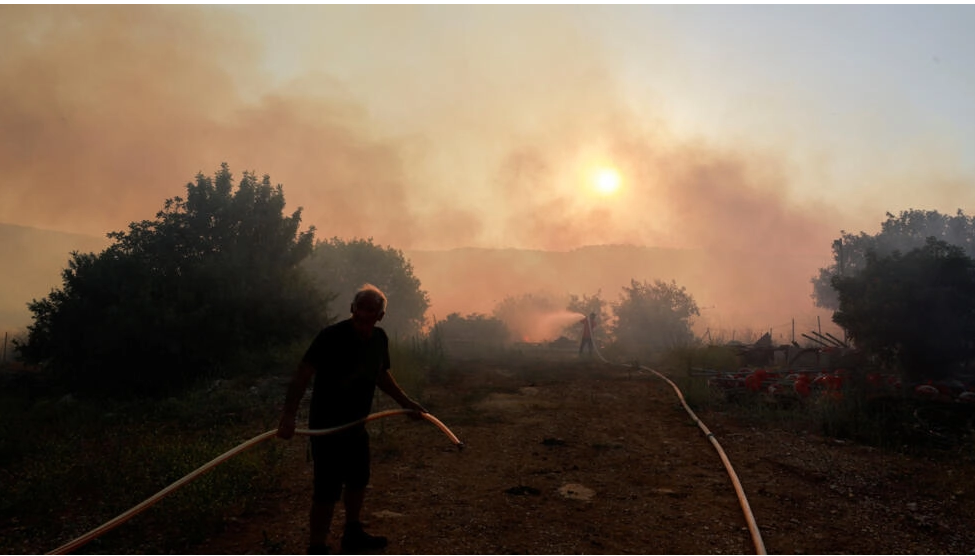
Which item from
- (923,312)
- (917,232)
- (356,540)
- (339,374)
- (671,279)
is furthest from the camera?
(671,279)

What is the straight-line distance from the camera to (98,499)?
20.1 feet

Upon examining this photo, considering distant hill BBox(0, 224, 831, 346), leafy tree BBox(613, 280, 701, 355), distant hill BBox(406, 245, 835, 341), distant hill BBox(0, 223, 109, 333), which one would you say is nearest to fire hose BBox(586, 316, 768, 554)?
leafy tree BBox(613, 280, 701, 355)

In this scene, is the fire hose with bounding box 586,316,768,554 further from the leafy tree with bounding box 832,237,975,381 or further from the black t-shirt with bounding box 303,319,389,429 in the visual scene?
the leafy tree with bounding box 832,237,975,381

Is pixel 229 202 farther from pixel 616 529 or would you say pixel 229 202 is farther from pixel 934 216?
pixel 934 216

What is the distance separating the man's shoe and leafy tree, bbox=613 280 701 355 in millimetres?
32235

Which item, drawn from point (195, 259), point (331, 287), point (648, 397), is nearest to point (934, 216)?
point (648, 397)

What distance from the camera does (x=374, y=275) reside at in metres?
47.4

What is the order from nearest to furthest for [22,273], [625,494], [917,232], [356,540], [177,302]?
[356,540], [625,494], [177,302], [917,232], [22,273]

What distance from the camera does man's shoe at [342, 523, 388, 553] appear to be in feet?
14.2

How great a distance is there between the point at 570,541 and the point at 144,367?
1583 centimetres

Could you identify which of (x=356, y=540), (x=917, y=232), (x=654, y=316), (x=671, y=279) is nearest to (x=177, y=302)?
(x=356, y=540)

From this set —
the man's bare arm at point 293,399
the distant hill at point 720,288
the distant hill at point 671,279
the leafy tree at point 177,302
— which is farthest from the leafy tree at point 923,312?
the distant hill at point 671,279

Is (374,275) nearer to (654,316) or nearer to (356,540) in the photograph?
(654,316)

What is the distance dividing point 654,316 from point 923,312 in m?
23.2
